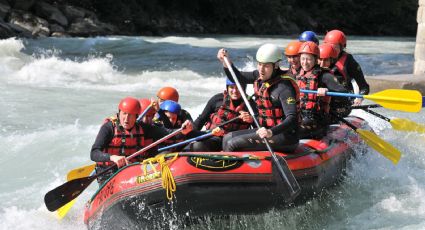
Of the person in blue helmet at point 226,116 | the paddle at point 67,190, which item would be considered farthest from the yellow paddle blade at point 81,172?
the person in blue helmet at point 226,116

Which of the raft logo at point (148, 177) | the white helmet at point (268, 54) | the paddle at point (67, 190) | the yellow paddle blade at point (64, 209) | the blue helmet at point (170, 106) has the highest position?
the white helmet at point (268, 54)

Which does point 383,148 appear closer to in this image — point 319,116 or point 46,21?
point 319,116

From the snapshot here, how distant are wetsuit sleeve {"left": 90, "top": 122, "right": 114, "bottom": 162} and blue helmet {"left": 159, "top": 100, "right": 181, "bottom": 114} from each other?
2.52 feet

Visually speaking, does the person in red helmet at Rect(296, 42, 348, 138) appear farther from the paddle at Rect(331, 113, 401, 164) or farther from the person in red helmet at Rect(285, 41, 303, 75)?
the paddle at Rect(331, 113, 401, 164)

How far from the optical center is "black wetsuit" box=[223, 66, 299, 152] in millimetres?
4591

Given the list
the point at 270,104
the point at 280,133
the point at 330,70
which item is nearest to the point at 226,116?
the point at 270,104

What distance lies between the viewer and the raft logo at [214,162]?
4336 mm

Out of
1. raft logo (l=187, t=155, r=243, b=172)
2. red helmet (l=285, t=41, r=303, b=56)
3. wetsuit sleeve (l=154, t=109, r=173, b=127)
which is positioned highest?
red helmet (l=285, t=41, r=303, b=56)

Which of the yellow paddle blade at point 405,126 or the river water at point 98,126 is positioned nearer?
the river water at point 98,126

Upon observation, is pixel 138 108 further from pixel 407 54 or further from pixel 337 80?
pixel 407 54

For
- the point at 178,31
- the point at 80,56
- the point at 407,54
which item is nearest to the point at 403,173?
the point at 80,56

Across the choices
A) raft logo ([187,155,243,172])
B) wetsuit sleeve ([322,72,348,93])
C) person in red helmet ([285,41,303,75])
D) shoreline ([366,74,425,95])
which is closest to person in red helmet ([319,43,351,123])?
wetsuit sleeve ([322,72,348,93])

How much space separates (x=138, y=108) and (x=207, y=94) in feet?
24.0

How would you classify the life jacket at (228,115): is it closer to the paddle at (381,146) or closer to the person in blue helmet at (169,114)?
the person in blue helmet at (169,114)
